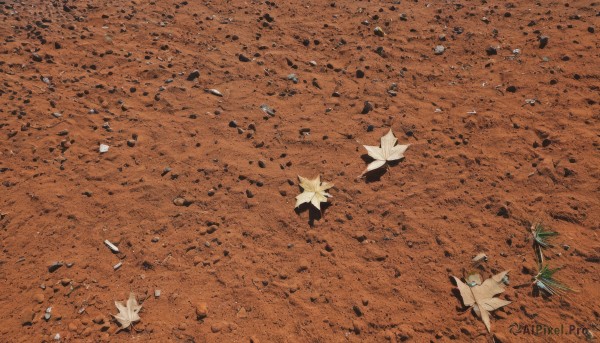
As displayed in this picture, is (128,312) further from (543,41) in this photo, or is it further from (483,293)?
(543,41)

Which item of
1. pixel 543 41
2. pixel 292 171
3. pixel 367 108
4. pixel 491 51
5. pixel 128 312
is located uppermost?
pixel 543 41

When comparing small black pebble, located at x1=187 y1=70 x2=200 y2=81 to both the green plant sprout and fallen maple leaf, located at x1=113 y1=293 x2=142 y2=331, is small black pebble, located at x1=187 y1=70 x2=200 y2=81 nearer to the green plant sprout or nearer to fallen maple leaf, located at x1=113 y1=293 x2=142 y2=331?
fallen maple leaf, located at x1=113 y1=293 x2=142 y2=331

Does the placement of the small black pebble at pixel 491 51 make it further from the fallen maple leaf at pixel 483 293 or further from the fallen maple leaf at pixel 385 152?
the fallen maple leaf at pixel 483 293

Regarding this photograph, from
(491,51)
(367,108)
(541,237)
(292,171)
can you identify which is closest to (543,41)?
(491,51)

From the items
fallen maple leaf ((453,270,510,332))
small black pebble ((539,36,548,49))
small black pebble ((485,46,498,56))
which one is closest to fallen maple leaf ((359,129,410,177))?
fallen maple leaf ((453,270,510,332))

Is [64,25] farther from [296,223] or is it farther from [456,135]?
[456,135]

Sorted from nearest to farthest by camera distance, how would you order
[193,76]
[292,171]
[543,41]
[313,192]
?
[313,192] → [292,171] → [193,76] → [543,41]

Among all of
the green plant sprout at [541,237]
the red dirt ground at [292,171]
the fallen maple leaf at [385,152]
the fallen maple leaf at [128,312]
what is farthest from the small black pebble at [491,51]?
the fallen maple leaf at [128,312]

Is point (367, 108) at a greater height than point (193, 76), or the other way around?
point (367, 108)
